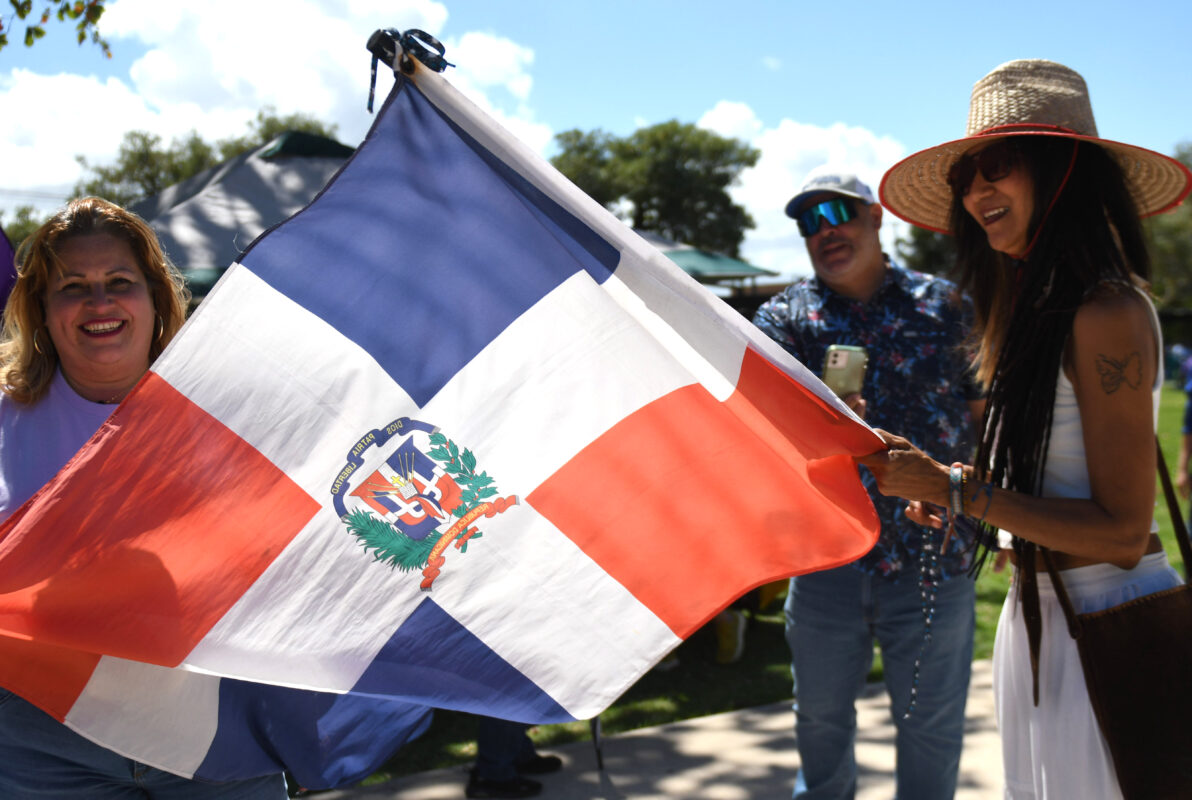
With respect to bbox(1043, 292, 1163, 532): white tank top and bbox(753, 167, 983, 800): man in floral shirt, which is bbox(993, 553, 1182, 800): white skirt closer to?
bbox(1043, 292, 1163, 532): white tank top

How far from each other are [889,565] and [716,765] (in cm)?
175

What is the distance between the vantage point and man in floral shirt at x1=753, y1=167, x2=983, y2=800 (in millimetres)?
2691

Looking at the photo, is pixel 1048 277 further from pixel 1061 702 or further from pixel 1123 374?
pixel 1061 702

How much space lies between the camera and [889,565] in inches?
105

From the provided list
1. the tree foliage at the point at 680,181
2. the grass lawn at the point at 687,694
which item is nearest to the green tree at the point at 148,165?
the tree foliage at the point at 680,181

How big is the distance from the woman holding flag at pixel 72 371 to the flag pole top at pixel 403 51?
2.19 ft

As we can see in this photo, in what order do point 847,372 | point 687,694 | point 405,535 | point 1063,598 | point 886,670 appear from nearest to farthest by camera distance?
point 405,535
point 1063,598
point 847,372
point 886,670
point 687,694

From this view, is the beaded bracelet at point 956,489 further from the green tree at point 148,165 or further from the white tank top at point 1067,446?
the green tree at point 148,165

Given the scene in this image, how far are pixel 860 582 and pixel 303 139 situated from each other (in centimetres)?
616

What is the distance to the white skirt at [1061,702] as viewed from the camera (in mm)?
1757

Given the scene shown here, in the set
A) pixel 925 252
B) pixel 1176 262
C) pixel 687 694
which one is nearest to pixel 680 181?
pixel 925 252

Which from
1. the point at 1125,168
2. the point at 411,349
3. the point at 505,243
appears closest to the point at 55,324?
the point at 411,349

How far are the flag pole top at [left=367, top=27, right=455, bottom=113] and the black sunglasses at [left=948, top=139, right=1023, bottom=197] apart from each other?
1159mm

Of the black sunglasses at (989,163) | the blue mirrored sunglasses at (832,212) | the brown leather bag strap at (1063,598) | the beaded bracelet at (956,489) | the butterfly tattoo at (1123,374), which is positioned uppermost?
the blue mirrored sunglasses at (832,212)
